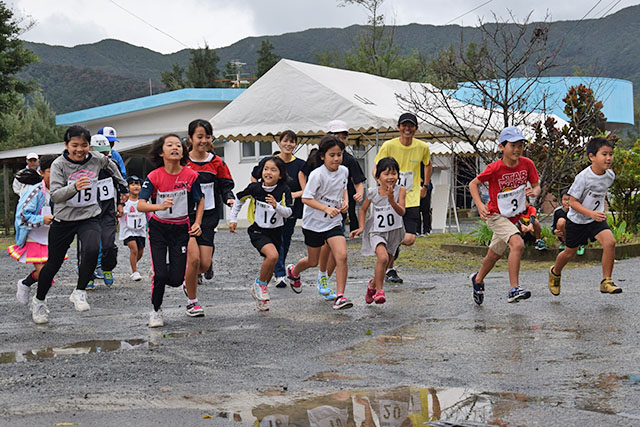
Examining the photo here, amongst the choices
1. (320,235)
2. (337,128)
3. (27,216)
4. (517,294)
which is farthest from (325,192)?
(27,216)

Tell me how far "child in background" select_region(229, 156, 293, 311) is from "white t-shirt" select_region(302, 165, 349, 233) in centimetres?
29

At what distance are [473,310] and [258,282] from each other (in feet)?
6.83

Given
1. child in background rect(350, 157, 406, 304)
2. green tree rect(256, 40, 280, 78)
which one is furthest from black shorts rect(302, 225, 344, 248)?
green tree rect(256, 40, 280, 78)

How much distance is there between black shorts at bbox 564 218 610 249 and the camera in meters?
8.70

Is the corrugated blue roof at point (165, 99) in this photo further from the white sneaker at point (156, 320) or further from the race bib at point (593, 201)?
the white sneaker at point (156, 320)

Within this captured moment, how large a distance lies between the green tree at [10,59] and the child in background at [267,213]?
86.2ft

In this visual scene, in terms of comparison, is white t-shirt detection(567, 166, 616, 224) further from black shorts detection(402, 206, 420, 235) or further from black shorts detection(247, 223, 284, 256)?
black shorts detection(247, 223, 284, 256)

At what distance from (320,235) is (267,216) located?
58 cm

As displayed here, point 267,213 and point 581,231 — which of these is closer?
point 267,213

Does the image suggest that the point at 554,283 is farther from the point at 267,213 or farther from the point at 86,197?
the point at 86,197

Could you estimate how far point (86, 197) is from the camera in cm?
796

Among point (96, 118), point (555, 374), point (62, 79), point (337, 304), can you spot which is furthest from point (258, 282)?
point (62, 79)

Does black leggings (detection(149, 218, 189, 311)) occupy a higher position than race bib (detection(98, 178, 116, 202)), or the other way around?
race bib (detection(98, 178, 116, 202))

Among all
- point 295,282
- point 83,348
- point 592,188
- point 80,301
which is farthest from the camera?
point 295,282
